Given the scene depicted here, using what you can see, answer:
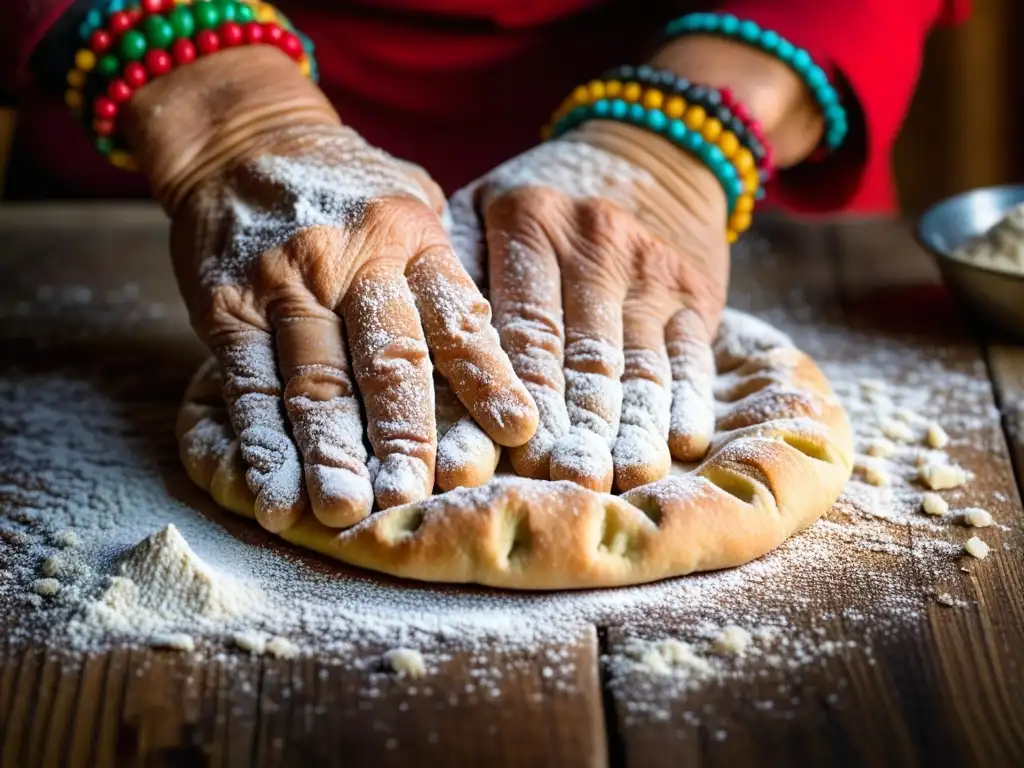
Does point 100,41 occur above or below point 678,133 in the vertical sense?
below

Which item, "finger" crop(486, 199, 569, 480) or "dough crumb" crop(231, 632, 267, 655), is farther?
"finger" crop(486, 199, 569, 480)

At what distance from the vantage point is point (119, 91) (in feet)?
4.14

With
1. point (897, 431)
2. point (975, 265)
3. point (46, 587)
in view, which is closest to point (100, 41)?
point (46, 587)

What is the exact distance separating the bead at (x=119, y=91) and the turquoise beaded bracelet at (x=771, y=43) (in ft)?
2.17

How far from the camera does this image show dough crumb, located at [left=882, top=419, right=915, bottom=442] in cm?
129

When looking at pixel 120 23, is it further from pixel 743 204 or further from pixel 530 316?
pixel 743 204

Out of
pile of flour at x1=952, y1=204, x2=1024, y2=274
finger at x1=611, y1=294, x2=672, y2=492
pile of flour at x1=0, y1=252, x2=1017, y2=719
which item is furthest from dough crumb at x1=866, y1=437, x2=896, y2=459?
pile of flour at x1=952, y1=204, x2=1024, y2=274

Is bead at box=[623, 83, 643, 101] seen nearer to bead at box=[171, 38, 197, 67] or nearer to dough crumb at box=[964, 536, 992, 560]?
bead at box=[171, 38, 197, 67]

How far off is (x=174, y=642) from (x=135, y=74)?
65 cm

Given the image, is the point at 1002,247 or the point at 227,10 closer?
the point at 227,10

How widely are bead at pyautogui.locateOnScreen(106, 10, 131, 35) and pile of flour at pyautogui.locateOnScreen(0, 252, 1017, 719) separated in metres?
0.45

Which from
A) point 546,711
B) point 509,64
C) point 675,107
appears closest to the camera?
point 546,711

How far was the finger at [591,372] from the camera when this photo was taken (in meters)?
1.06

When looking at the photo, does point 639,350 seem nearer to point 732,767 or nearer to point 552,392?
point 552,392
